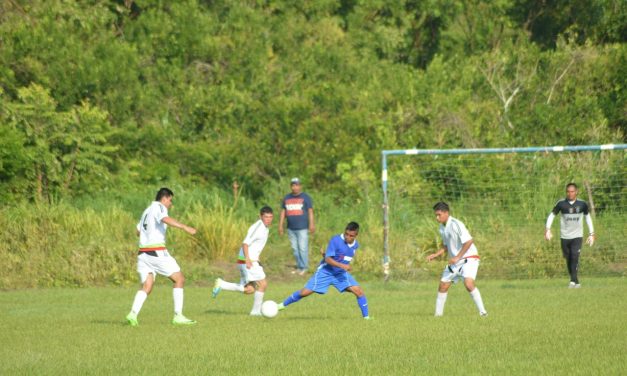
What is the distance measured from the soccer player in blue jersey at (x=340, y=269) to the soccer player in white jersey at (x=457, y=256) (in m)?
1.12

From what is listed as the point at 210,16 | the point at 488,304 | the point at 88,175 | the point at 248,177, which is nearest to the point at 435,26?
the point at 210,16

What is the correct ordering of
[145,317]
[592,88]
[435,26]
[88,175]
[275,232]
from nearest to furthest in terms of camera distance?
[145,317], [275,232], [88,175], [592,88], [435,26]

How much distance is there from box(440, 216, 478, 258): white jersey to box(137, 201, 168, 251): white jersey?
4.05 m

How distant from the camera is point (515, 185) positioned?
2506 cm

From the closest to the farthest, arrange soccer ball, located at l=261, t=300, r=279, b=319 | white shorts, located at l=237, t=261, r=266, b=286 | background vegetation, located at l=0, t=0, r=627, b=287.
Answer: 1. soccer ball, located at l=261, t=300, r=279, b=319
2. white shorts, located at l=237, t=261, r=266, b=286
3. background vegetation, located at l=0, t=0, r=627, b=287

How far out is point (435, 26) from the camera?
144 feet

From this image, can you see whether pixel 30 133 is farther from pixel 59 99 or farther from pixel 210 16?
pixel 210 16

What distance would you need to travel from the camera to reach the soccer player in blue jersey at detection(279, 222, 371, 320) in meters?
15.1

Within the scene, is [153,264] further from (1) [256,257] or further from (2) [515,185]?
(2) [515,185]

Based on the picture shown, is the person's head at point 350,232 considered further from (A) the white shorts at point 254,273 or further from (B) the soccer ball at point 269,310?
(A) the white shorts at point 254,273

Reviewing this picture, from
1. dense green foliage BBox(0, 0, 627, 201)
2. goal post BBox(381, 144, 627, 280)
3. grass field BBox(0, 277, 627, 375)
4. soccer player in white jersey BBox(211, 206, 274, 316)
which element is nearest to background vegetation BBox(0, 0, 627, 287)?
dense green foliage BBox(0, 0, 627, 201)

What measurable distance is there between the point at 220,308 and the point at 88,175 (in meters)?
12.7

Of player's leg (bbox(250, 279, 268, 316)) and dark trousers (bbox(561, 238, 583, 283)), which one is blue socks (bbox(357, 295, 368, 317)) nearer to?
player's leg (bbox(250, 279, 268, 316))

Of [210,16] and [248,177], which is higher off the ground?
[210,16]
